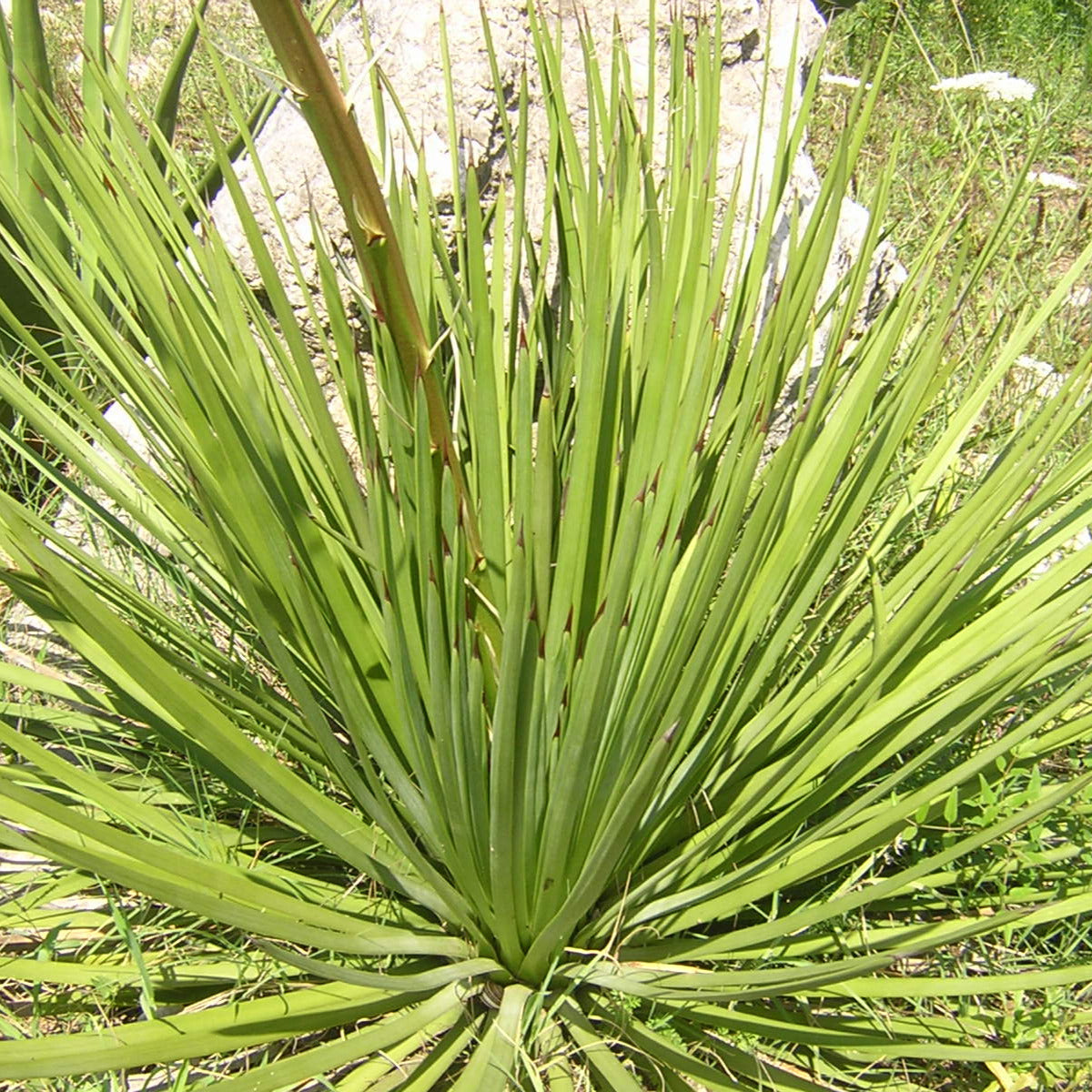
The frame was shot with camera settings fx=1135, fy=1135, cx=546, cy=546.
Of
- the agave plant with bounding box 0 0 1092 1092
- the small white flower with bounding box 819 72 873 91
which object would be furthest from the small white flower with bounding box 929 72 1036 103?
the agave plant with bounding box 0 0 1092 1092

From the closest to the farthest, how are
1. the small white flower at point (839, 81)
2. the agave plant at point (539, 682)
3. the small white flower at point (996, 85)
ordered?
the agave plant at point (539, 682) < the small white flower at point (996, 85) < the small white flower at point (839, 81)

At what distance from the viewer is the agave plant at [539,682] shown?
919mm

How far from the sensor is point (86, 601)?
784mm

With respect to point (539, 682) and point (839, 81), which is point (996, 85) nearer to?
point (839, 81)

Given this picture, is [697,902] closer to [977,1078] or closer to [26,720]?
[977,1078]

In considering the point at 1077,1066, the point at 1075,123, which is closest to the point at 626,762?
the point at 1077,1066

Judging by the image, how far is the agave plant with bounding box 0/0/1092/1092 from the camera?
0.92m

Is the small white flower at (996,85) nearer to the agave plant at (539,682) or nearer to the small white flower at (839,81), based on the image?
the small white flower at (839,81)

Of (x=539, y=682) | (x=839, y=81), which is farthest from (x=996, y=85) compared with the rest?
(x=539, y=682)

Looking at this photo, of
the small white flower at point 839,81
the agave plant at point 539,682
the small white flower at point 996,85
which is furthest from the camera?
the small white flower at point 839,81

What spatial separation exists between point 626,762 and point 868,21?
2.91 m

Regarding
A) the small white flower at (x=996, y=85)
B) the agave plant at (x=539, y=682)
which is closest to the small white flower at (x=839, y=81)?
the small white flower at (x=996, y=85)

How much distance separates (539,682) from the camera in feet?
3.22

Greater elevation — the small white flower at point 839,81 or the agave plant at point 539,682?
the small white flower at point 839,81
